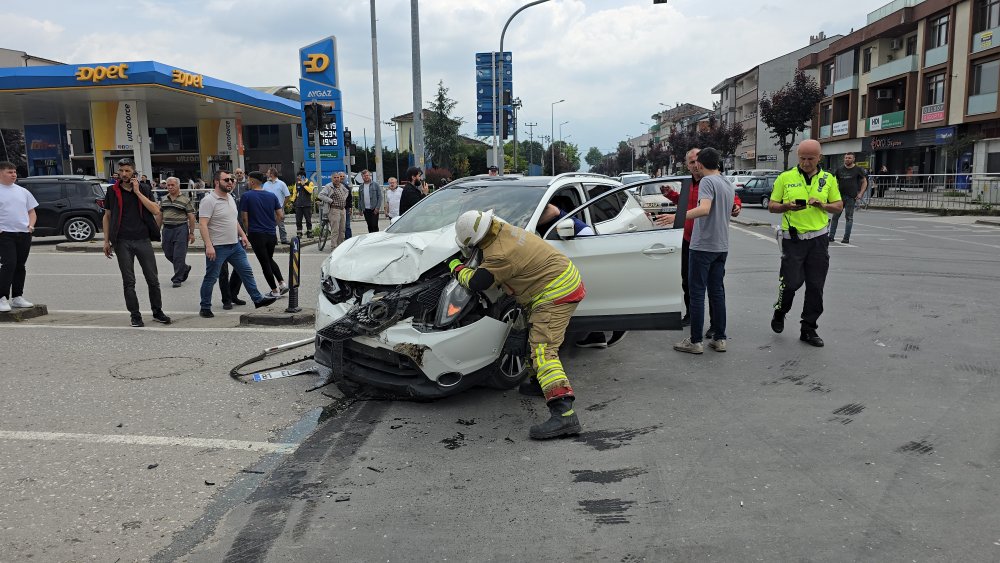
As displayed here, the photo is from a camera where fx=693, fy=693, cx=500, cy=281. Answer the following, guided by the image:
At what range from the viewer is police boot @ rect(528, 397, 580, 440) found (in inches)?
171

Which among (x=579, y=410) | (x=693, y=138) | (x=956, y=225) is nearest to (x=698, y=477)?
(x=579, y=410)

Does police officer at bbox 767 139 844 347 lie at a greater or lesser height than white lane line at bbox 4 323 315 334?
greater

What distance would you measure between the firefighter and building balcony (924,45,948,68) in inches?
1697

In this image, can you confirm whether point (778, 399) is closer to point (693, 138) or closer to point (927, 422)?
point (927, 422)

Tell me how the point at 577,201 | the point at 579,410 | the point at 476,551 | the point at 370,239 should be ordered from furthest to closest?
the point at 577,201, the point at 370,239, the point at 579,410, the point at 476,551

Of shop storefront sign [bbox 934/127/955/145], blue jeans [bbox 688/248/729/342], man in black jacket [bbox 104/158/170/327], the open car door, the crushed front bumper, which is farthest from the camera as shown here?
shop storefront sign [bbox 934/127/955/145]

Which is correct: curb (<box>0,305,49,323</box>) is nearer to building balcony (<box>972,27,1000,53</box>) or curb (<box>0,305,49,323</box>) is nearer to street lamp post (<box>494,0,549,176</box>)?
street lamp post (<box>494,0,549,176</box>)

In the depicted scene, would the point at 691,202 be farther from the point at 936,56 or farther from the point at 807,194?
the point at 936,56

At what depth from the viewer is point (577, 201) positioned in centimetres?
668

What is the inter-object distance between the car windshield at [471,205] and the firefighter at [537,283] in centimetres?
126

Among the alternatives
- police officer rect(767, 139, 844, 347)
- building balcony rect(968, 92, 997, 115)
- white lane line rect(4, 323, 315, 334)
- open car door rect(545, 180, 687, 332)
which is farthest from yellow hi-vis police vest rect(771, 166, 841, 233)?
building balcony rect(968, 92, 997, 115)

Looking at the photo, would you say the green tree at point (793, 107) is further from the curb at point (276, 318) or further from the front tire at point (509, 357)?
the front tire at point (509, 357)

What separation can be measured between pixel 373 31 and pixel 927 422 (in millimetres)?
23237

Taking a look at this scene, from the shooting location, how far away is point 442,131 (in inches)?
2813
